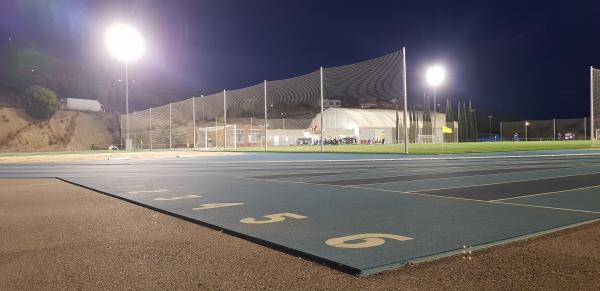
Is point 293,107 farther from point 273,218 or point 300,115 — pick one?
point 273,218

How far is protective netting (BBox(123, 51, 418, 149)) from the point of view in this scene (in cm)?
3916

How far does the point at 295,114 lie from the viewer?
2462 inches

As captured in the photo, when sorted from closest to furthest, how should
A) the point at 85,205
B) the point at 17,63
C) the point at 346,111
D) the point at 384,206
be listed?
the point at 384,206
the point at 85,205
the point at 346,111
the point at 17,63

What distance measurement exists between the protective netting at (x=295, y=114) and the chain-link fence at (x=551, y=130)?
95.6 ft

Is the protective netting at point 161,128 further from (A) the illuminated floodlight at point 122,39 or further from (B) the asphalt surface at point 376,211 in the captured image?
(B) the asphalt surface at point 376,211

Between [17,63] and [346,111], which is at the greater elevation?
[17,63]

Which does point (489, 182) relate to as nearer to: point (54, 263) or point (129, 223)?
point (129, 223)

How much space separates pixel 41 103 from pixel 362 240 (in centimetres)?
9134

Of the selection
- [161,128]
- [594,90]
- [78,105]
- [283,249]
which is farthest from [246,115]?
[283,249]

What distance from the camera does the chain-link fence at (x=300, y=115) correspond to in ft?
128

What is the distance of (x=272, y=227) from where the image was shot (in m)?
6.20

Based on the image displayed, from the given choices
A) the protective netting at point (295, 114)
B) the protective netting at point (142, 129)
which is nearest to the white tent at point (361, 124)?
the protective netting at point (295, 114)

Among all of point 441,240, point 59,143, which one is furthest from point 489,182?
point 59,143

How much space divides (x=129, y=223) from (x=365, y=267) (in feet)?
13.1
